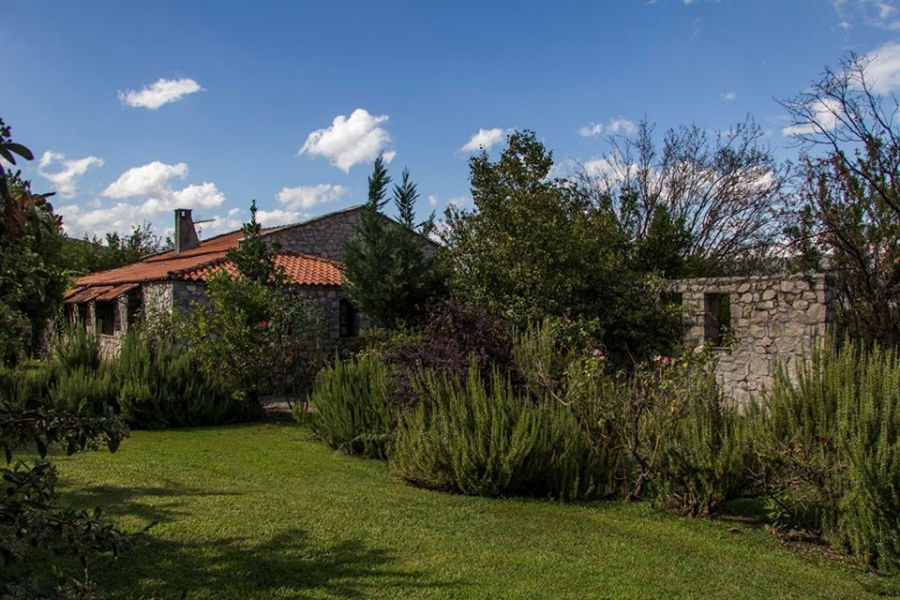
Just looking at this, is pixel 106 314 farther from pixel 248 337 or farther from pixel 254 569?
pixel 254 569

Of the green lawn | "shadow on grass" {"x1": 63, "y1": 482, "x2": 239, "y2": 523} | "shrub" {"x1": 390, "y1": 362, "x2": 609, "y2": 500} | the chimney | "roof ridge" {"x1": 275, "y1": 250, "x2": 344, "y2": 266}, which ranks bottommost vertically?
the green lawn

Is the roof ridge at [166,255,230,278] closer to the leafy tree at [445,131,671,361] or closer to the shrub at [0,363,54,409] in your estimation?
the shrub at [0,363,54,409]

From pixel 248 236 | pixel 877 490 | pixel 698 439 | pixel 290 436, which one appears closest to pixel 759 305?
pixel 698 439

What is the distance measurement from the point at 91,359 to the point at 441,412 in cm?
927

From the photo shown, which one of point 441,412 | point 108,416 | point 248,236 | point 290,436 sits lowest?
point 290,436

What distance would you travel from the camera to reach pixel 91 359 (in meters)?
13.6

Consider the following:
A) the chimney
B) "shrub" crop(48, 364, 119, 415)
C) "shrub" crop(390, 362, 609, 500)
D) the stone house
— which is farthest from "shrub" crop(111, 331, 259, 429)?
the chimney

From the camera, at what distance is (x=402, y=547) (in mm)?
5383

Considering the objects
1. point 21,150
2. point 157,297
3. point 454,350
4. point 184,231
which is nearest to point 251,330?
point 454,350

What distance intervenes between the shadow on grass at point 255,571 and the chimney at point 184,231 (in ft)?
87.9

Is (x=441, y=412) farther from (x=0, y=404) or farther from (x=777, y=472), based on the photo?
(x=0, y=404)

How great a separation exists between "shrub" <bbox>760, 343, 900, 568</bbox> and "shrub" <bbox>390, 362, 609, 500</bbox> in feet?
6.36

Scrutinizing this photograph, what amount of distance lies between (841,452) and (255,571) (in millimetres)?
4789

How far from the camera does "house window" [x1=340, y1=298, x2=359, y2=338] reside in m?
21.4
